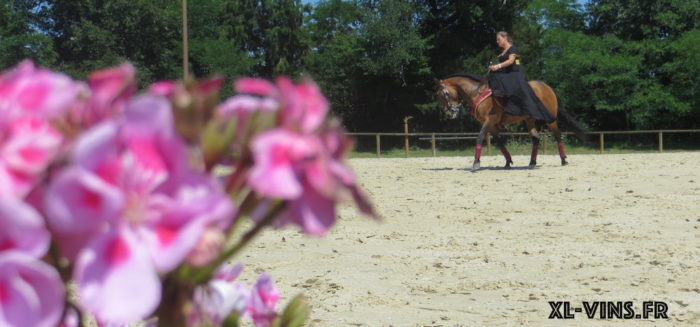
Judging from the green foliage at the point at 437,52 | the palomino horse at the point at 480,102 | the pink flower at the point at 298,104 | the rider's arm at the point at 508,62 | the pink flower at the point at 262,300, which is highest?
the green foliage at the point at 437,52

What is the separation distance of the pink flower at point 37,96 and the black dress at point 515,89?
10759 millimetres

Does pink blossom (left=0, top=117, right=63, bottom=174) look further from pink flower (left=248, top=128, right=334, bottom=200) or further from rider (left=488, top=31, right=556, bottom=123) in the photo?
rider (left=488, top=31, right=556, bottom=123)

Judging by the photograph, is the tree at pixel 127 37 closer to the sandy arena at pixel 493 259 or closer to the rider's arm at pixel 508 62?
the rider's arm at pixel 508 62

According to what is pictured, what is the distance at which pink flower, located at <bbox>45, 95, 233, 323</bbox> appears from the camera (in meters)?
0.39

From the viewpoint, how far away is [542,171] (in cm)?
Answer: 1100

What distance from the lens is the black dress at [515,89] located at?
10.9 metres

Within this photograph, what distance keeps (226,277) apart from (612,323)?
252 cm

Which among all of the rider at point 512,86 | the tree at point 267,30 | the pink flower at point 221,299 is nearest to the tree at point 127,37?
the tree at point 267,30

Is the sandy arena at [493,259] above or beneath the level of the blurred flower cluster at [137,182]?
beneath

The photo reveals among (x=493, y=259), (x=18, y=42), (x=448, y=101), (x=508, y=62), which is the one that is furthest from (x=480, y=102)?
(x=18, y=42)

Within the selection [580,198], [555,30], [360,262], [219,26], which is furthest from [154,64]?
[360,262]

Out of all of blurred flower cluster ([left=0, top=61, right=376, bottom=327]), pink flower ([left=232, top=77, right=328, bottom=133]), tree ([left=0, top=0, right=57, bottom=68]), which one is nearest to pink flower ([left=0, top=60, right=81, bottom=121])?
blurred flower cluster ([left=0, top=61, right=376, bottom=327])

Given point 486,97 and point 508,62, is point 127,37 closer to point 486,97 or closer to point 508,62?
point 486,97

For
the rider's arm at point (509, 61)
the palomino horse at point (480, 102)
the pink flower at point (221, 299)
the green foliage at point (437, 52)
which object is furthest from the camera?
the green foliage at point (437, 52)
